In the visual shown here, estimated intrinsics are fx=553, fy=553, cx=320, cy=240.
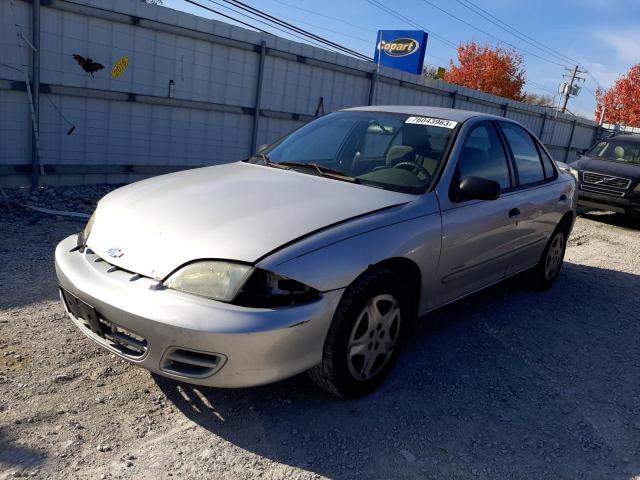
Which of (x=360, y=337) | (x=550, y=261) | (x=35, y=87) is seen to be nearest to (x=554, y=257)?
(x=550, y=261)

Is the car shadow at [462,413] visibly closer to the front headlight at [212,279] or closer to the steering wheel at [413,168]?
the front headlight at [212,279]

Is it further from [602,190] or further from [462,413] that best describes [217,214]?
[602,190]

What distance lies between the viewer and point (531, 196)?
443cm

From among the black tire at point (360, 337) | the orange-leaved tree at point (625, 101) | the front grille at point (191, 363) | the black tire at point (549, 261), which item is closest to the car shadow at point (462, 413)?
the black tire at point (360, 337)

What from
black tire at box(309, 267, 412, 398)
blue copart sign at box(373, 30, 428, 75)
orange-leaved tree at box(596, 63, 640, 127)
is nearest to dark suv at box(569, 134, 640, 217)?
black tire at box(309, 267, 412, 398)

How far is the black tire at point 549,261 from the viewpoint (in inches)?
199

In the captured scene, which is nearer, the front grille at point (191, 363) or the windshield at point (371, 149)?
the front grille at point (191, 363)

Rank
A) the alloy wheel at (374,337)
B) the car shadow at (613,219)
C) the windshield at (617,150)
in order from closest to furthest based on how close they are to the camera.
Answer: the alloy wheel at (374,337) < the car shadow at (613,219) < the windshield at (617,150)

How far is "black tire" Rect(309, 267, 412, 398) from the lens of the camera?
2.67 meters

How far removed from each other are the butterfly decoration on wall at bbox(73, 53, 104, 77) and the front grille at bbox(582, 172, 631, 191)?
27.1ft

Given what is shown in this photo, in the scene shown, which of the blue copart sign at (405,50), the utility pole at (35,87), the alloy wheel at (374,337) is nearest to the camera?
the alloy wheel at (374,337)

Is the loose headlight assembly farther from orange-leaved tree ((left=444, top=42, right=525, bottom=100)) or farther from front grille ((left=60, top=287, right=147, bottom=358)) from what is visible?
orange-leaved tree ((left=444, top=42, right=525, bottom=100))

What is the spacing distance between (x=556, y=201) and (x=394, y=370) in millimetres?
2506

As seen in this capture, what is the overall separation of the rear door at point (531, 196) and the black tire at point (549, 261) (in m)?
0.14
